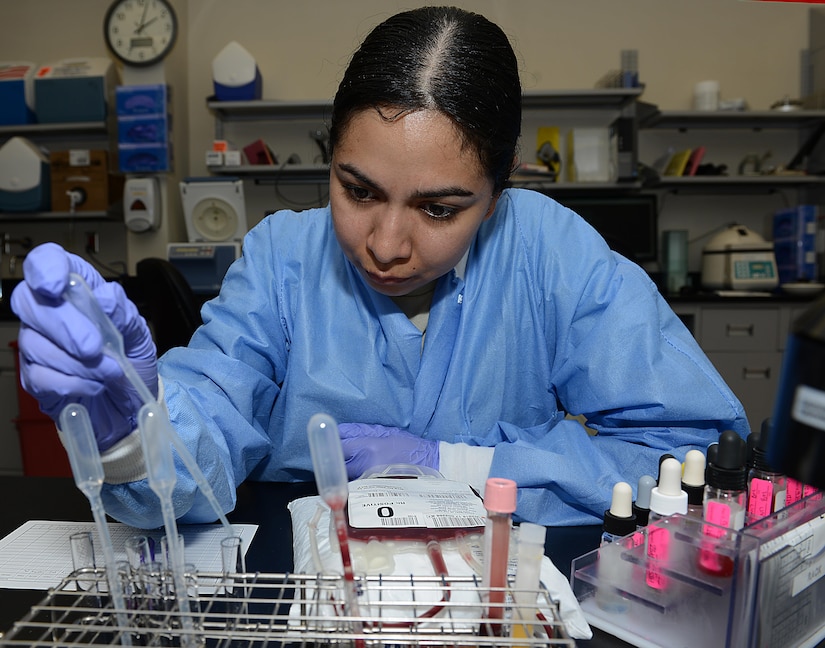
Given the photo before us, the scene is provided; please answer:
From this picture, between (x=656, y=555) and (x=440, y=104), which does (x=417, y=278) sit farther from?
(x=656, y=555)

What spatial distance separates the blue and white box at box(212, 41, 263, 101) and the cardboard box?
69 centimetres

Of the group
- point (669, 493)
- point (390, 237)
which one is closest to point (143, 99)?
point (390, 237)

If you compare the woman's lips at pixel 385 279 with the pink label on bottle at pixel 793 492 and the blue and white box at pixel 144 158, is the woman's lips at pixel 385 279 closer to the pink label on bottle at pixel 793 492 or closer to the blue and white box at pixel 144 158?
the pink label on bottle at pixel 793 492

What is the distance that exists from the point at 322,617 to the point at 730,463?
A: 386 millimetres

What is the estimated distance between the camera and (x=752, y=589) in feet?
1.70

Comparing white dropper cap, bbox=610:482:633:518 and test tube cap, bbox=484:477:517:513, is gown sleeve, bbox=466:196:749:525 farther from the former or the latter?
test tube cap, bbox=484:477:517:513

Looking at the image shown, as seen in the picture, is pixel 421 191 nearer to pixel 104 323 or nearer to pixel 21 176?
pixel 104 323

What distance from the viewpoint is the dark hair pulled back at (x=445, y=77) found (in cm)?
87

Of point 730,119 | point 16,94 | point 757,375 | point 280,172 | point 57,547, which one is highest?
→ point 16,94

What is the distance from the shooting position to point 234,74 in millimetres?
3357

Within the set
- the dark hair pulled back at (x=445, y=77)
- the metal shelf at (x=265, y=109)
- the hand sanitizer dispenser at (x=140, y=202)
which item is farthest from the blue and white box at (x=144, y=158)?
the dark hair pulled back at (x=445, y=77)

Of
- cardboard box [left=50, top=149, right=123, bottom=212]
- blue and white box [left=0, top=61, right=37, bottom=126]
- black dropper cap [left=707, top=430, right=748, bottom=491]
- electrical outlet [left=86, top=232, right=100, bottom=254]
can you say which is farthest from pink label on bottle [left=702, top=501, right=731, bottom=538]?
blue and white box [left=0, top=61, right=37, bottom=126]

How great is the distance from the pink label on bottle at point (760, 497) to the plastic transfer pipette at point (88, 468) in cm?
56

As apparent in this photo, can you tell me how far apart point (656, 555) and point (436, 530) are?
20 cm
